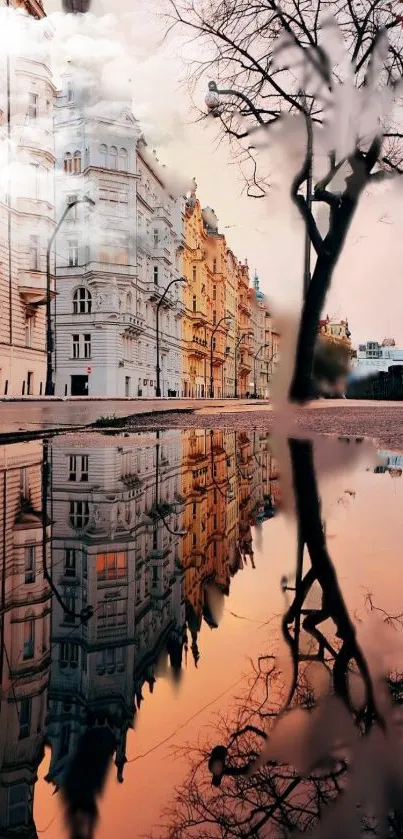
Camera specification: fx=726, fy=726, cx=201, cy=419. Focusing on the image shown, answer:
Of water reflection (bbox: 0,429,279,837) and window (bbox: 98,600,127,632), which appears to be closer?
water reflection (bbox: 0,429,279,837)

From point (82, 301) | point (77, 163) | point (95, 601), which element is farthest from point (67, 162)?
point (95, 601)

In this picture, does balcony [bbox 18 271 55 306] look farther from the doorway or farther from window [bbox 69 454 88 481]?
window [bbox 69 454 88 481]

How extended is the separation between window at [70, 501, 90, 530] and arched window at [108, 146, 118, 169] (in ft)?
162

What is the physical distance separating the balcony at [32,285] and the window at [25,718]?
35159 mm

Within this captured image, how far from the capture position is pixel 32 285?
3509cm

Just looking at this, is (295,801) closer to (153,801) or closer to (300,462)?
(153,801)

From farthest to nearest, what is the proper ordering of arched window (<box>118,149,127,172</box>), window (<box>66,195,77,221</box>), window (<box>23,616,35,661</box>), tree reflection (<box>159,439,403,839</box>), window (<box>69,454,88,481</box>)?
arched window (<box>118,149,127,172</box>)
window (<box>66,195,77,221</box>)
window (<box>69,454,88,481</box>)
window (<box>23,616,35,661</box>)
tree reflection (<box>159,439,403,839</box>)

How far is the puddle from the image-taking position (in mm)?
977

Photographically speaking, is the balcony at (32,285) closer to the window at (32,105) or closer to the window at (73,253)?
the window at (32,105)

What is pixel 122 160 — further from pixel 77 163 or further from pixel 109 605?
pixel 109 605

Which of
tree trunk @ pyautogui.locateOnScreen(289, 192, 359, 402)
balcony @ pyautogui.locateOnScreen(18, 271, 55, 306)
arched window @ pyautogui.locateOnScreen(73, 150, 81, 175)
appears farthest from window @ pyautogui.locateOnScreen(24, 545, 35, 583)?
arched window @ pyautogui.locateOnScreen(73, 150, 81, 175)

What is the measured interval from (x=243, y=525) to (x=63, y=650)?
1653mm

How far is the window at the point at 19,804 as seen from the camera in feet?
3.09

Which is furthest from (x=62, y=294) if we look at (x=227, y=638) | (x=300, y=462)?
(x=227, y=638)
